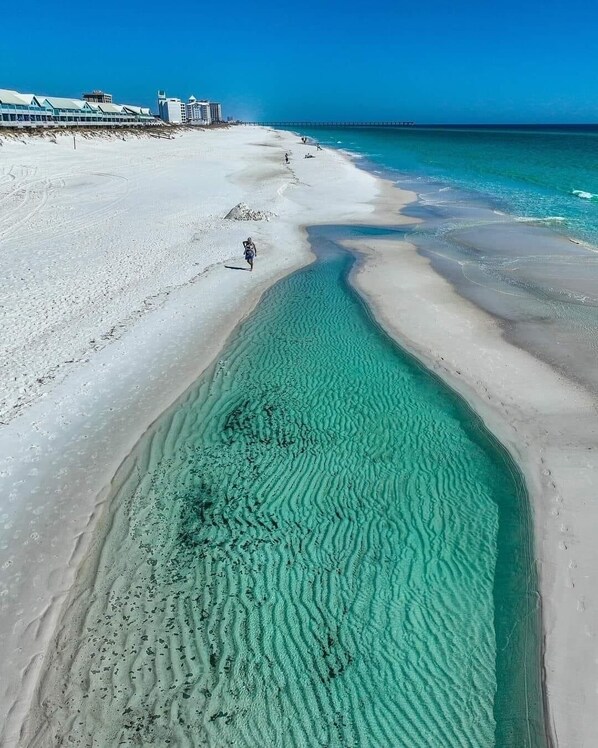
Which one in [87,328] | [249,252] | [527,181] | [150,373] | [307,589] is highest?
[249,252]

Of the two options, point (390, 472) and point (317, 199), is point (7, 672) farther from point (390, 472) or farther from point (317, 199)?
point (317, 199)

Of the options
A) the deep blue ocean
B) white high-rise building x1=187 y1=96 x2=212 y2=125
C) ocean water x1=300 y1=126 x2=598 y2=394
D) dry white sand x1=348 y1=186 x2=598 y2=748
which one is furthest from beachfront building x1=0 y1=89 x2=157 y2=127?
white high-rise building x1=187 y1=96 x2=212 y2=125

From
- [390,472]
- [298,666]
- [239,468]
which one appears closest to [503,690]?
[298,666]

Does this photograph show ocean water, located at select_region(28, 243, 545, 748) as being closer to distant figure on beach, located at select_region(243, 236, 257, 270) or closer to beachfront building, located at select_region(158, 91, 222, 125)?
distant figure on beach, located at select_region(243, 236, 257, 270)

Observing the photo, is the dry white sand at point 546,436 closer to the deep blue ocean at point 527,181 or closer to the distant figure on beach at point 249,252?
the distant figure on beach at point 249,252

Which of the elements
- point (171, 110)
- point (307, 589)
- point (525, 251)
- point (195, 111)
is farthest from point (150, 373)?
point (195, 111)

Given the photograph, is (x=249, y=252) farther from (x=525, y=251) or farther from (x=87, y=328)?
(x=525, y=251)
